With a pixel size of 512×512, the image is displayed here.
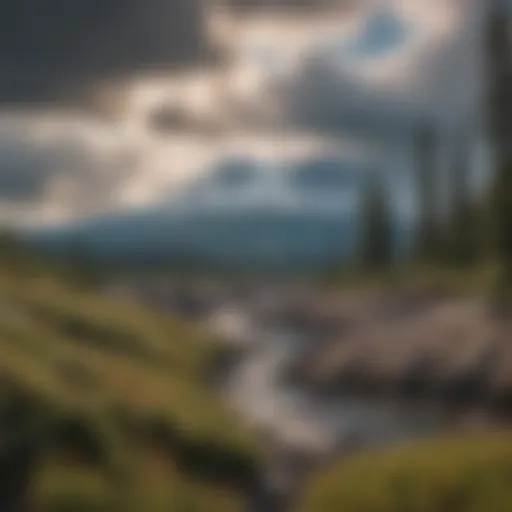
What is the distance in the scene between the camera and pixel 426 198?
8.50 ft

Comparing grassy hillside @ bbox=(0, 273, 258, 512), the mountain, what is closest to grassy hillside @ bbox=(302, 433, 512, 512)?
grassy hillside @ bbox=(0, 273, 258, 512)

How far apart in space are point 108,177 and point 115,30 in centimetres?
42

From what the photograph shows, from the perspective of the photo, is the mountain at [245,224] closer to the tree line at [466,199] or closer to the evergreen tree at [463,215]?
the tree line at [466,199]

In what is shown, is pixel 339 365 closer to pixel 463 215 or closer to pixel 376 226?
pixel 376 226

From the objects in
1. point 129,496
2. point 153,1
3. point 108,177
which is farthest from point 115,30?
point 129,496

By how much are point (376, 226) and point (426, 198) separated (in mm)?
187

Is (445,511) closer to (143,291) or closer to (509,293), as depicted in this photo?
(509,293)

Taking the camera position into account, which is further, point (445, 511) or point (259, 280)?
point (259, 280)

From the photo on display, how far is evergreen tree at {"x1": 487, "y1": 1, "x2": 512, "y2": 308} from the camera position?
8.43ft

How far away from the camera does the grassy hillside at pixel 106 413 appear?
94.0 inches

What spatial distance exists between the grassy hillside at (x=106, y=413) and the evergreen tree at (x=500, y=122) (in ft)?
2.88

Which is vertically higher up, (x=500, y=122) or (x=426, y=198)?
(x=500, y=122)

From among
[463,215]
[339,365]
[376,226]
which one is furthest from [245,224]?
[463,215]

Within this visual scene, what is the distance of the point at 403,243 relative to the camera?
8.51ft
